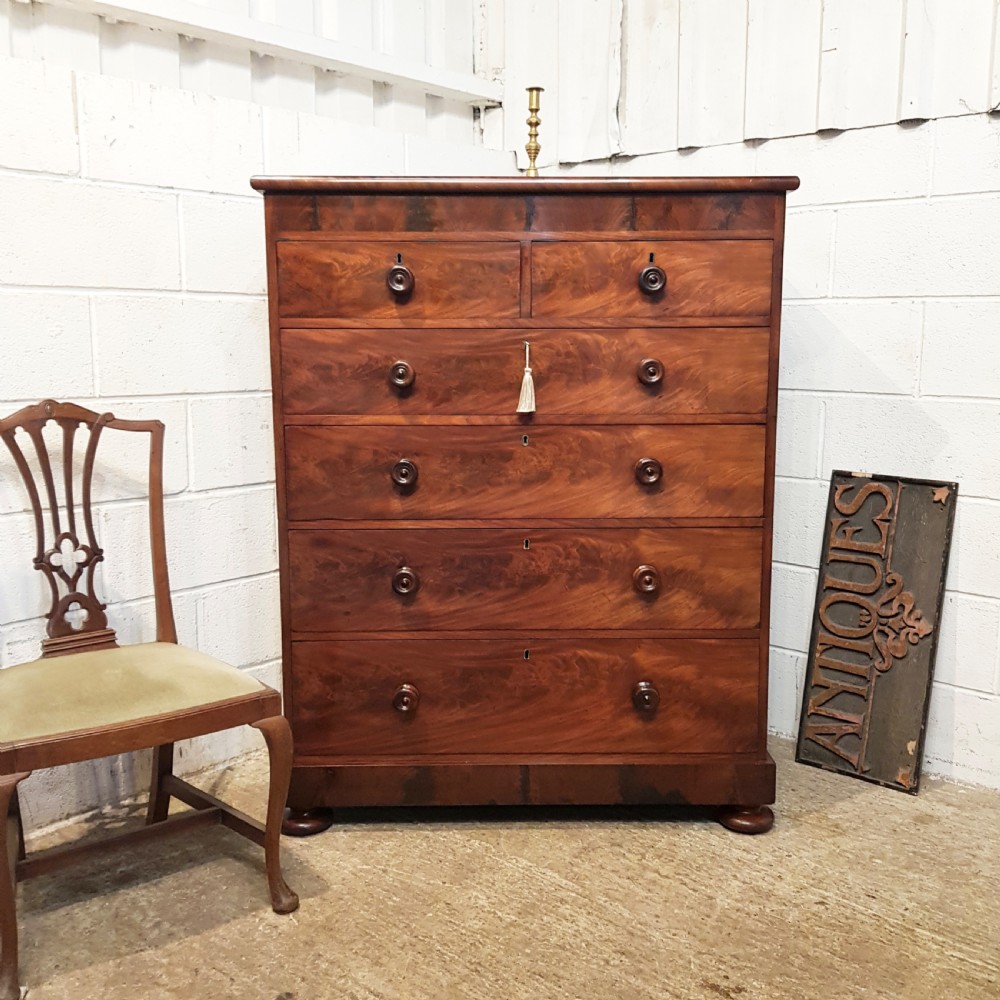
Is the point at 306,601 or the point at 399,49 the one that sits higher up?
the point at 399,49

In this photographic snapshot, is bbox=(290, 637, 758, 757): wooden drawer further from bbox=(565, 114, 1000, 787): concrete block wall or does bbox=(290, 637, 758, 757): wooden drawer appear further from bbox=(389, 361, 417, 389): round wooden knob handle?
bbox=(565, 114, 1000, 787): concrete block wall

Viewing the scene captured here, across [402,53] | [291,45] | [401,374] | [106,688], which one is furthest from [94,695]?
[402,53]

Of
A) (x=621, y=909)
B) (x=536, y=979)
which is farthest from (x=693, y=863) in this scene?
(x=536, y=979)

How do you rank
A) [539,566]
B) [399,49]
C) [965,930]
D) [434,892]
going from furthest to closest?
[399,49], [539,566], [434,892], [965,930]

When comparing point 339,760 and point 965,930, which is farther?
point 339,760

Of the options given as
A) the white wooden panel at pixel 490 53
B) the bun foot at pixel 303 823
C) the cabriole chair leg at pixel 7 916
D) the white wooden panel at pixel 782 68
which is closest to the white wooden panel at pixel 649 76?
the white wooden panel at pixel 782 68

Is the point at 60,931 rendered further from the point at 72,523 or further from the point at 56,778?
the point at 72,523

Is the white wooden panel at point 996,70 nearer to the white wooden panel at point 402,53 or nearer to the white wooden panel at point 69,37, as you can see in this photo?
the white wooden panel at point 402,53

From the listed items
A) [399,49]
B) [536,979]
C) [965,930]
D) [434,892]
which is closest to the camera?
[536,979]

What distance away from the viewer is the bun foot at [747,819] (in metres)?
2.25

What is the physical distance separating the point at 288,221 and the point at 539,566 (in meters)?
0.89

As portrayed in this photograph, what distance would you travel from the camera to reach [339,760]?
222 centimetres

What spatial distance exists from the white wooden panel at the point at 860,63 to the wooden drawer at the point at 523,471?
0.94 m

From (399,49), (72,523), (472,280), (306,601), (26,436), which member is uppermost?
(399,49)
